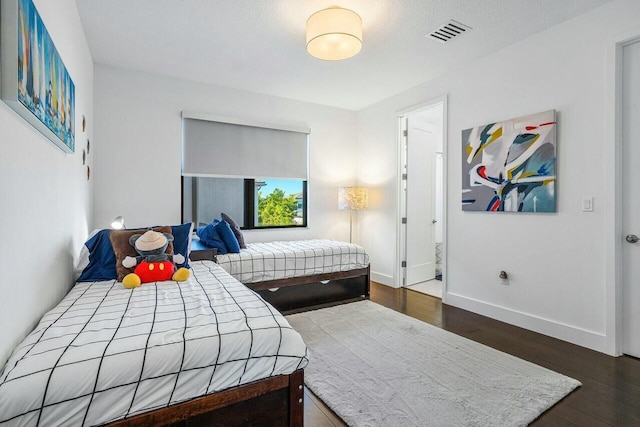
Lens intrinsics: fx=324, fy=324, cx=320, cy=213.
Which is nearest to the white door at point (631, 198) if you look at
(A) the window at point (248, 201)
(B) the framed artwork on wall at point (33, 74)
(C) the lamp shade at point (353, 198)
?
(C) the lamp shade at point (353, 198)

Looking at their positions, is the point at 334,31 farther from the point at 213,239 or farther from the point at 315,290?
the point at 315,290

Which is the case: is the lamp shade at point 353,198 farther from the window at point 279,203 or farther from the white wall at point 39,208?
the white wall at point 39,208

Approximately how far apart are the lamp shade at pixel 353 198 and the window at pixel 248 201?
56 cm

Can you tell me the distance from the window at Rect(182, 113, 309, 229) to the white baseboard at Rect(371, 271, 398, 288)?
1278 millimetres

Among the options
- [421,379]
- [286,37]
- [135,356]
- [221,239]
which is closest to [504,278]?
[421,379]

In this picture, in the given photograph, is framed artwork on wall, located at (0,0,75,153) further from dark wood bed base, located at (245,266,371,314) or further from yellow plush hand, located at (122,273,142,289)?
dark wood bed base, located at (245,266,371,314)

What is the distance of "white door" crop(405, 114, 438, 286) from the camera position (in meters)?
4.46

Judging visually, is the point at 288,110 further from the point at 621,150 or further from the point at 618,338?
the point at 618,338

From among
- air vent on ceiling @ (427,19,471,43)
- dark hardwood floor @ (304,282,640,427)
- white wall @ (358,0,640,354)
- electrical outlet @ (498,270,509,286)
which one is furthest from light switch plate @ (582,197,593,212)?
air vent on ceiling @ (427,19,471,43)

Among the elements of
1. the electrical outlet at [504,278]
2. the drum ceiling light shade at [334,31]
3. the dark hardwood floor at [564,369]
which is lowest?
the dark hardwood floor at [564,369]

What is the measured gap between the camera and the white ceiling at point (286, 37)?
2.40 metres

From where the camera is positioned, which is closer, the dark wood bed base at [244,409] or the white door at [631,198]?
the dark wood bed base at [244,409]

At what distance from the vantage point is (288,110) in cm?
451

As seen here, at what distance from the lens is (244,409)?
1.39 m
